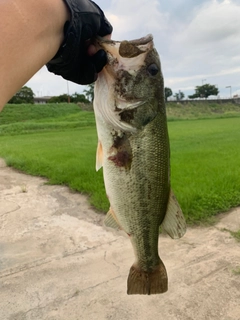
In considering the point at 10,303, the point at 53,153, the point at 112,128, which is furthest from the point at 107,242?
the point at 53,153

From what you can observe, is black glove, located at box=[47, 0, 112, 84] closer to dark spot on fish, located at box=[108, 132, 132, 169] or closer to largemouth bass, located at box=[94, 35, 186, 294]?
largemouth bass, located at box=[94, 35, 186, 294]

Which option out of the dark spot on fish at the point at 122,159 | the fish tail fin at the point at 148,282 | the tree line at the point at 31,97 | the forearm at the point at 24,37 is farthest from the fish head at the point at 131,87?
the tree line at the point at 31,97

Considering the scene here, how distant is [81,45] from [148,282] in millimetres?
1474

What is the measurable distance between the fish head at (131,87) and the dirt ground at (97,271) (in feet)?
5.79

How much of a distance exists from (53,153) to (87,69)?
8.56m

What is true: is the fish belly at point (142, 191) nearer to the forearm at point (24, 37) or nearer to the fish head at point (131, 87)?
the fish head at point (131, 87)

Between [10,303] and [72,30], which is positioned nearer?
[72,30]

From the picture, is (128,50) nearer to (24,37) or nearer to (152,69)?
(152,69)

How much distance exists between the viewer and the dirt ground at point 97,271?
2746 mm

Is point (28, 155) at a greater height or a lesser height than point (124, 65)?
lesser

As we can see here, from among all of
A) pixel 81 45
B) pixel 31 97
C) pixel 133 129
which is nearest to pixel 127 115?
pixel 133 129

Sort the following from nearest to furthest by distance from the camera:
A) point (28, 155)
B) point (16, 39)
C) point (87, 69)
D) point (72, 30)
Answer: point (16, 39) < point (72, 30) < point (87, 69) < point (28, 155)

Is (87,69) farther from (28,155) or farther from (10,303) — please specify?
(28,155)

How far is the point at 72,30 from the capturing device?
1541 millimetres
